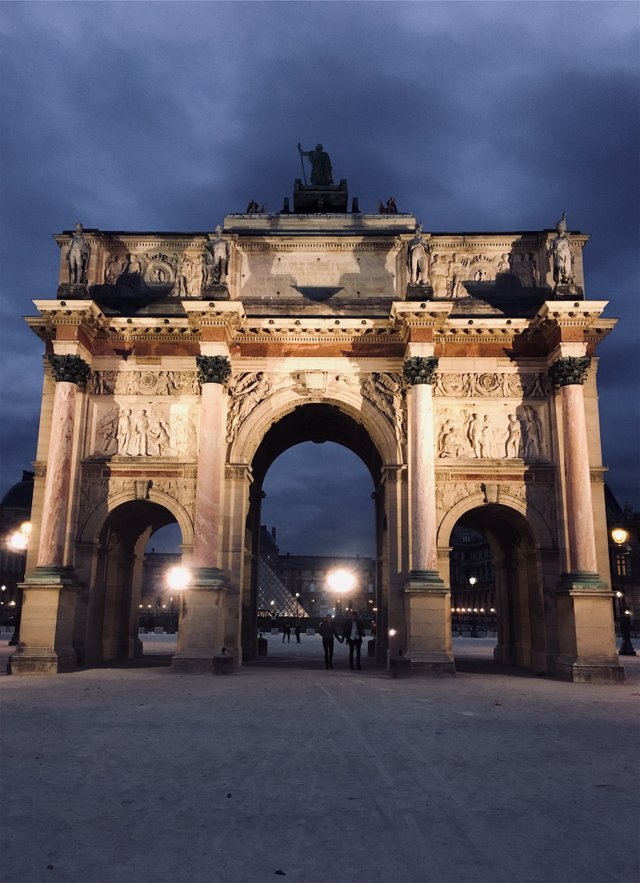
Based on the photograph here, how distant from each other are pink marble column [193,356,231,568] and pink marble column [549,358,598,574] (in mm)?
10060

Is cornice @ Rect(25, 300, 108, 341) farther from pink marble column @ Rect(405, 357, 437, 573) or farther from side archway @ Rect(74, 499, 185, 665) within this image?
pink marble column @ Rect(405, 357, 437, 573)

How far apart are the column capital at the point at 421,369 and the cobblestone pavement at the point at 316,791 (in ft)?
33.9

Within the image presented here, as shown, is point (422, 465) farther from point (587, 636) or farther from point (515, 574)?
point (515, 574)

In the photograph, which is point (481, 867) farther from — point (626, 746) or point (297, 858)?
point (626, 746)

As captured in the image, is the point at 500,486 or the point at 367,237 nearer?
the point at 500,486

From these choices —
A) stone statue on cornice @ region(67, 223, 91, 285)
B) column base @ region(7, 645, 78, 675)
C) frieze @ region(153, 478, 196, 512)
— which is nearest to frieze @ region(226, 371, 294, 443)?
frieze @ region(153, 478, 196, 512)

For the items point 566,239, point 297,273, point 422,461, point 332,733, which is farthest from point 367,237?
point 332,733

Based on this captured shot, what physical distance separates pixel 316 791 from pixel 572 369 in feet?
55.2

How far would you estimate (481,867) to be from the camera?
16.4 ft

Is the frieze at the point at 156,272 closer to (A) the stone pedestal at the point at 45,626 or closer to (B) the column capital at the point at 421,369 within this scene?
(B) the column capital at the point at 421,369

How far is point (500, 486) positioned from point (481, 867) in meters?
17.4

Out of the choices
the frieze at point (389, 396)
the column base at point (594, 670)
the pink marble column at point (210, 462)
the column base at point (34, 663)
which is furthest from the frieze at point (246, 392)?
the column base at point (594, 670)

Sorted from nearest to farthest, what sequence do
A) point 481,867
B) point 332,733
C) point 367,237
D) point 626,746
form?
point 481,867 < point 626,746 < point 332,733 < point 367,237

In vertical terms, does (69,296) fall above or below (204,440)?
above
